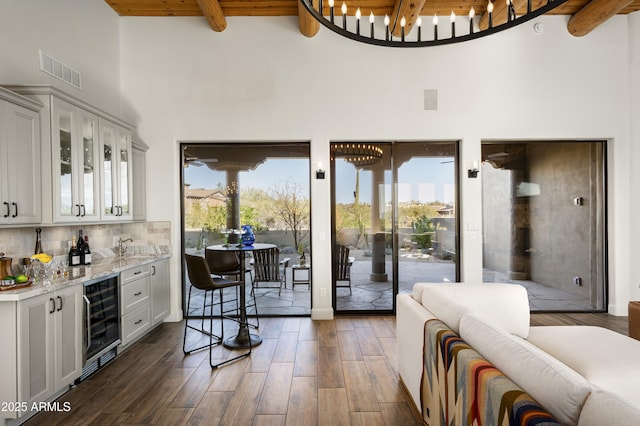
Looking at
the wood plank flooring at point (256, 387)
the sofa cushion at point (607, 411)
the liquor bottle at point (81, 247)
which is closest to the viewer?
the sofa cushion at point (607, 411)

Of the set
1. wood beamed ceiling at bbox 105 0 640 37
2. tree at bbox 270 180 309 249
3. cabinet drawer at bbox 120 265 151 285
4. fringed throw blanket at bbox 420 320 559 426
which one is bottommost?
fringed throw blanket at bbox 420 320 559 426

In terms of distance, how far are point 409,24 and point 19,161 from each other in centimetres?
438

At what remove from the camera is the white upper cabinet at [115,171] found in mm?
3670

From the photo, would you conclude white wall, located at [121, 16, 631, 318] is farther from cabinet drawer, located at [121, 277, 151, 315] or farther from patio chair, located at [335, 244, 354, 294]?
cabinet drawer, located at [121, 277, 151, 315]

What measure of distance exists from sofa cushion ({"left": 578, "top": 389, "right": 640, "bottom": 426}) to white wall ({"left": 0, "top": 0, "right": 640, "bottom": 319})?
3691mm

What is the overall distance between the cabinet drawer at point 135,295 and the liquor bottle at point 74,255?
59cm

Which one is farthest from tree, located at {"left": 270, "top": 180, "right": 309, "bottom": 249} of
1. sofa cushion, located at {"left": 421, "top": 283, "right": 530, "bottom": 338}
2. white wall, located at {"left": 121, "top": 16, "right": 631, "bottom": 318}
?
sofa cushion, located at {"left": 421, "top": 283, "right": 530, "bottom": 338}

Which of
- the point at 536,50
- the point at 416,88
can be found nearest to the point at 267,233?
the point at 416,88

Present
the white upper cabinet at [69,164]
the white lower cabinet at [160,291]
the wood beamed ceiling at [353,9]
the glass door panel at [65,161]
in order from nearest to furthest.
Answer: the white upper cabinet at [69,164] < the glass door panel at [65,161] < the white lower cabinet at [160,291] < the wood beamed ceiling at [353,9]

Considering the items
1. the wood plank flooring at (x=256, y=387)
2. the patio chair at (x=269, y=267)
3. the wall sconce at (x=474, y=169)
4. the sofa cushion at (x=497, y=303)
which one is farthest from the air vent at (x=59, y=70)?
the wall sconce at (x=474, y=169)

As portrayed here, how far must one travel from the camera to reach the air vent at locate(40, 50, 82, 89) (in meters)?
3.41

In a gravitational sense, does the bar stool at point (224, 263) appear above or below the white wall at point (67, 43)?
below

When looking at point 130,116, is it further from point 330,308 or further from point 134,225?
point 330,308

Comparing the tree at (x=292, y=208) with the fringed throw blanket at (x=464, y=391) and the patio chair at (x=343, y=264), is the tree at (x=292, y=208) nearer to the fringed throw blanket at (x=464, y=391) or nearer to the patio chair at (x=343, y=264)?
the patio chair at (x=343, y=264)
